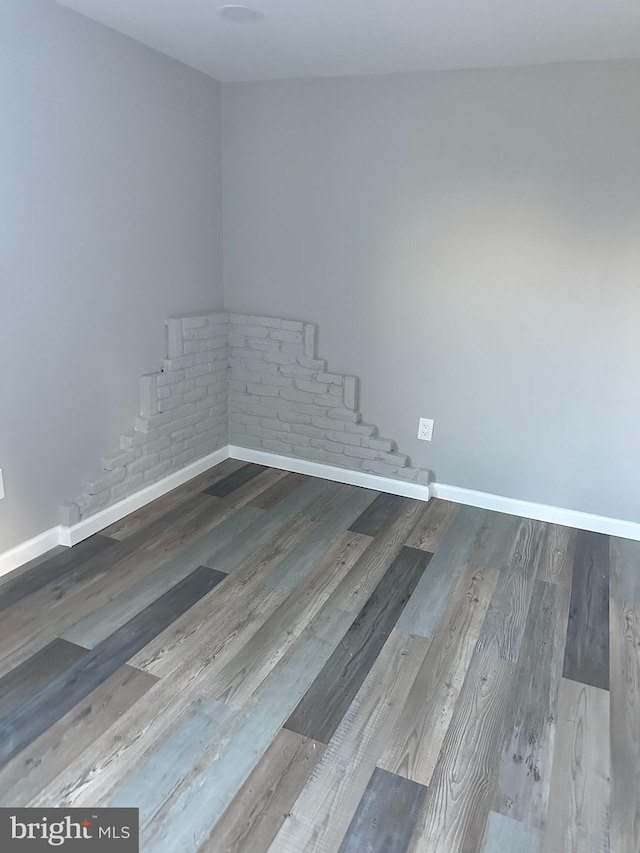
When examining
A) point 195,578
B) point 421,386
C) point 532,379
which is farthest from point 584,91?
point 195,578

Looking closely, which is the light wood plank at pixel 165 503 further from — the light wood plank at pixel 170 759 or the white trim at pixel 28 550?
the light wood plank at pixel 170 759

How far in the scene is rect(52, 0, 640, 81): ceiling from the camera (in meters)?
2.04

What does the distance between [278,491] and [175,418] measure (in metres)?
0.64

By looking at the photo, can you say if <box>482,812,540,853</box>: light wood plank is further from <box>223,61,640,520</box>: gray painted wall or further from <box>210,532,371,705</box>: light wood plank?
<box>223,61,640,520</box>: gray painted wall

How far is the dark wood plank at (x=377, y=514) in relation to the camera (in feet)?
9.49

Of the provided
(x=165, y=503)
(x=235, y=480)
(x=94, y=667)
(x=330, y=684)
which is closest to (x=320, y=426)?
(x=235, y=480)

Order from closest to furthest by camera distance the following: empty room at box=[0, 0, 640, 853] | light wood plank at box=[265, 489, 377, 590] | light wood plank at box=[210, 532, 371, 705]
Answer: empty room at box=[0, 0, 640, 853] < light wood plank at box=[210, 532, 371, 705] < light wood plank at box=[265, 489, 377, 590]

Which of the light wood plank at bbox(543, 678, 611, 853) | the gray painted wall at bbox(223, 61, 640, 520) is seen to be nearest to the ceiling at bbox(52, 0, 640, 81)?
the gray painted wall at bbox(223, 61, 640, 520)

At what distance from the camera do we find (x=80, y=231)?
245 centimetres

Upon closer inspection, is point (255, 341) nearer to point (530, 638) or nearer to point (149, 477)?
point (149, 477)

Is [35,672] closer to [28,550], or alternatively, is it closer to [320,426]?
[28,550]

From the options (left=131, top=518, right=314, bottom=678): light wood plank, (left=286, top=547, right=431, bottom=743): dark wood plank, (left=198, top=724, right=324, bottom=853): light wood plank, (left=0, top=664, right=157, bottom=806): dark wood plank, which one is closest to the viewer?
(left=198, top=724, right=324, bottom=853): light wood plank

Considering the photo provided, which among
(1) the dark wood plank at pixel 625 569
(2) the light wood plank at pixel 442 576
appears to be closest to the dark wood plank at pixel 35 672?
(2) the light wood plank at pixel 442 576

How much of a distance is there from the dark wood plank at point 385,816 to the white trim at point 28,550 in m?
1.56
